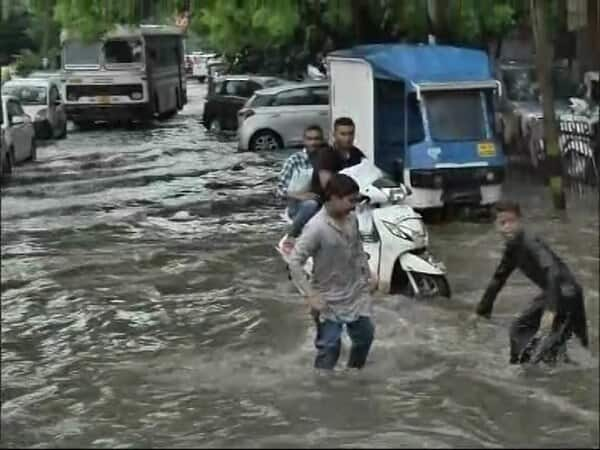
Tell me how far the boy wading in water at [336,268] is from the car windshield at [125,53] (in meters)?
28.8

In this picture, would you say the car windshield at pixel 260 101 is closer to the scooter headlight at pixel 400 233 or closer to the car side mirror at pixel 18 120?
the car side mirror at pixel 18 120

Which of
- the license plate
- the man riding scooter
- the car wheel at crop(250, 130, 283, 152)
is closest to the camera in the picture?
the man riding scooter

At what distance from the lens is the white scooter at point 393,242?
1190 centimetres

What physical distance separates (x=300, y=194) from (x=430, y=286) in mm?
1724

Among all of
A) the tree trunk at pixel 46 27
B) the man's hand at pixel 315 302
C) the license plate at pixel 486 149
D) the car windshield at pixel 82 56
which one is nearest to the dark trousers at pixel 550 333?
the man's hand at pixel 315 302

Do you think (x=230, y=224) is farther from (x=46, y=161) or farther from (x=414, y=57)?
(x=46, y=161)

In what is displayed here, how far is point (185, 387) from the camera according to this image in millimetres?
8969

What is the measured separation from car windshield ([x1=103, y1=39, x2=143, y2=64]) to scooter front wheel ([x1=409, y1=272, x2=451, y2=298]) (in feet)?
84.0

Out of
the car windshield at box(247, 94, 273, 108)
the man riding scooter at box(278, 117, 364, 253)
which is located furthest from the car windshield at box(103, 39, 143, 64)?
the man riding scooter at box(278, 117, 364, 253)

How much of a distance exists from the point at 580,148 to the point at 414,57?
3.32 meters

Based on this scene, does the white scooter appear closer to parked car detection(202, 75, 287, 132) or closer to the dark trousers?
the dark trousers

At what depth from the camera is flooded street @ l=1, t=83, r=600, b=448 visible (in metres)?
7.63

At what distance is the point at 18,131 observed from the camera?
24688 millimetres

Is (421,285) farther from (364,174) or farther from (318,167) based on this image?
(318,167)
